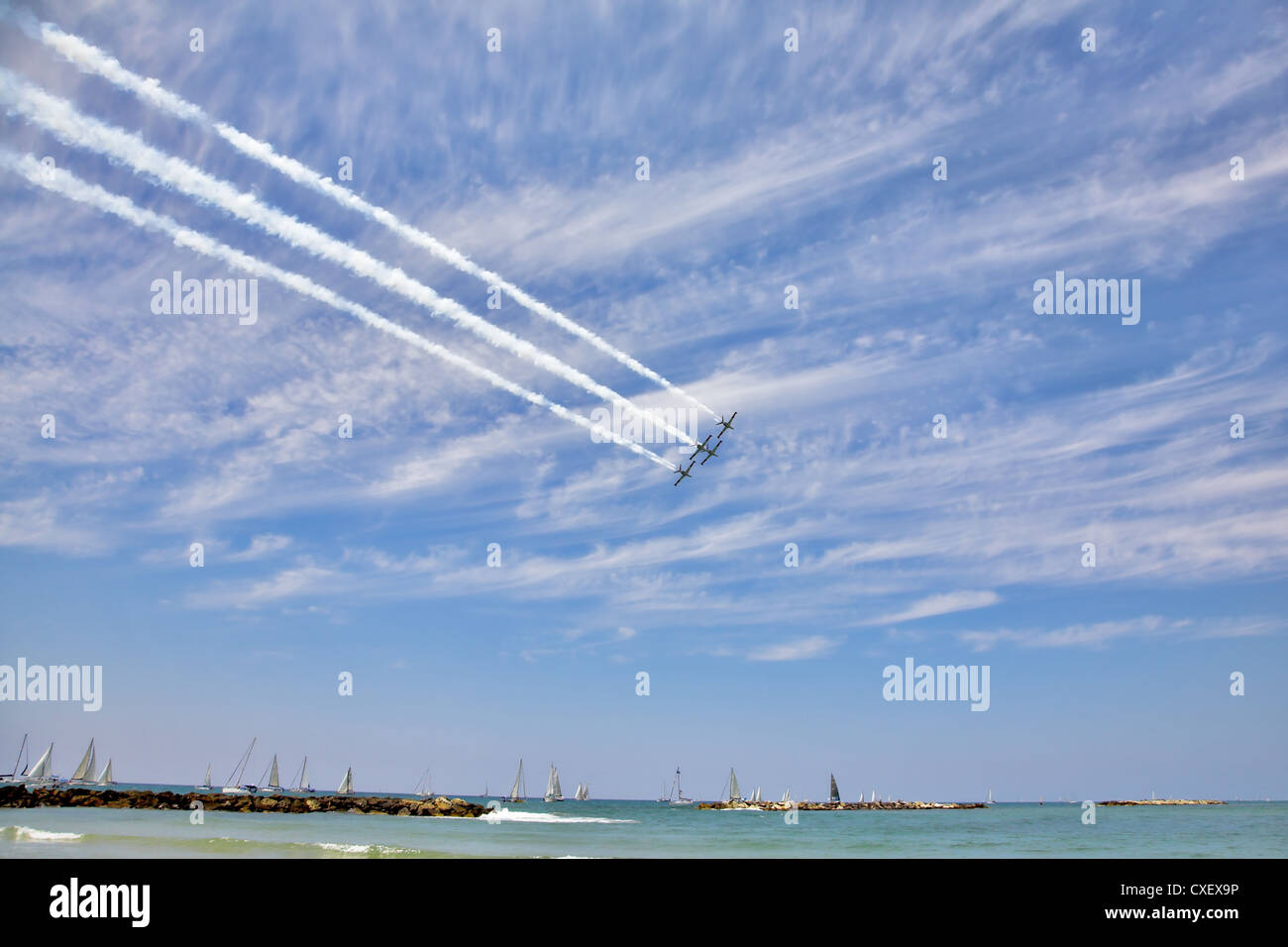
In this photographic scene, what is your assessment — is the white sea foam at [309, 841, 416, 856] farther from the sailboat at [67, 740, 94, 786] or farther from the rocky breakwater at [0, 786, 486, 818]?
the sailboat at [67, 740, 94, 786]

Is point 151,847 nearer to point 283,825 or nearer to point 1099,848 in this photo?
point 283,825

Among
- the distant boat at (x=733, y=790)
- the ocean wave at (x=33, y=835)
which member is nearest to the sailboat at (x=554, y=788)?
the distant boat at (x=733, y=790)

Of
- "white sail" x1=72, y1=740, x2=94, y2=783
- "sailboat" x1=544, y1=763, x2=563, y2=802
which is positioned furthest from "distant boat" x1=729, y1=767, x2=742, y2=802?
"white sail" x1=72, y1=740, x2=94, y2=783

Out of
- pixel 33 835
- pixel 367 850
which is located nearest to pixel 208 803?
pixel 33 835

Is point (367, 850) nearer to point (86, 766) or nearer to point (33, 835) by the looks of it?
point (33, 835)

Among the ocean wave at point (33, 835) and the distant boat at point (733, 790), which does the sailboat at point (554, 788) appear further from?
the ocean wave at point (33, 835)
